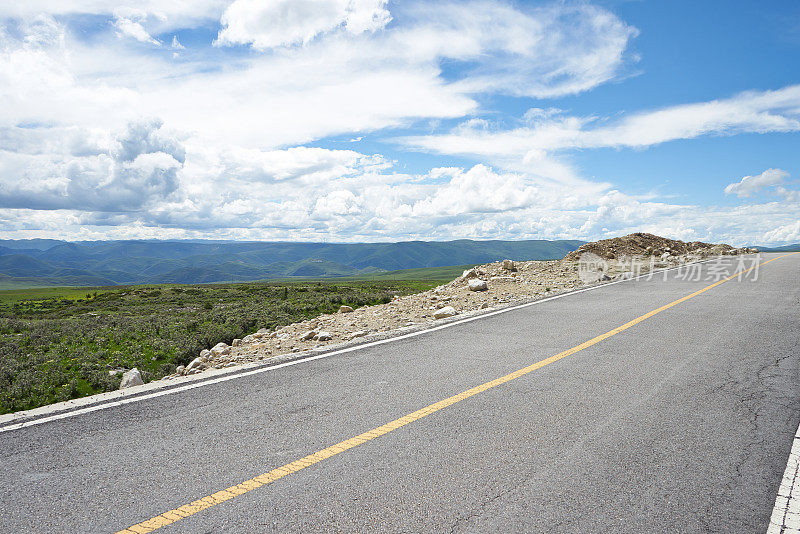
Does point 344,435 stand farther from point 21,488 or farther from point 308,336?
point 308,336

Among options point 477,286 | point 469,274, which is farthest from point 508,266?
point 477,286

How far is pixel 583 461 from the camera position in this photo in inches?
144

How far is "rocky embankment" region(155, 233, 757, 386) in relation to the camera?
8961 mm

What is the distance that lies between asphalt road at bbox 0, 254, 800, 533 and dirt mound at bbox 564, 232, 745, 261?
1976cm

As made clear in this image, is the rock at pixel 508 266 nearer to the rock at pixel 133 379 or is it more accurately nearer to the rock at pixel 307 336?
the rock at pixel 307 336

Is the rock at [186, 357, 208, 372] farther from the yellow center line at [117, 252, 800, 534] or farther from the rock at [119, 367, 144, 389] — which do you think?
the yellow center line at [117, 252, 800, 534]

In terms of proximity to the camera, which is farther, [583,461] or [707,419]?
[707,419]

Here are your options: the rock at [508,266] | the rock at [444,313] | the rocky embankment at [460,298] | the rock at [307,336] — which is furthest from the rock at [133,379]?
the rock at [508,266]

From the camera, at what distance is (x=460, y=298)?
1379 cm

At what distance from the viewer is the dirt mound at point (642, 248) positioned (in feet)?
86.0

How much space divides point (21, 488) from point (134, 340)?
12168 mm

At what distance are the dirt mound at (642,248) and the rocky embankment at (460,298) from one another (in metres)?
0.07

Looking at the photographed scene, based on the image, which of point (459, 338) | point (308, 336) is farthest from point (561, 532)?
point (308, 336)

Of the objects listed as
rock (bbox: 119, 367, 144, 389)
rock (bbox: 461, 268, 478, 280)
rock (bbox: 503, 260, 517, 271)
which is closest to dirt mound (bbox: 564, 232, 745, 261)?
rock (bbox: 503, 260, 517, 271)
